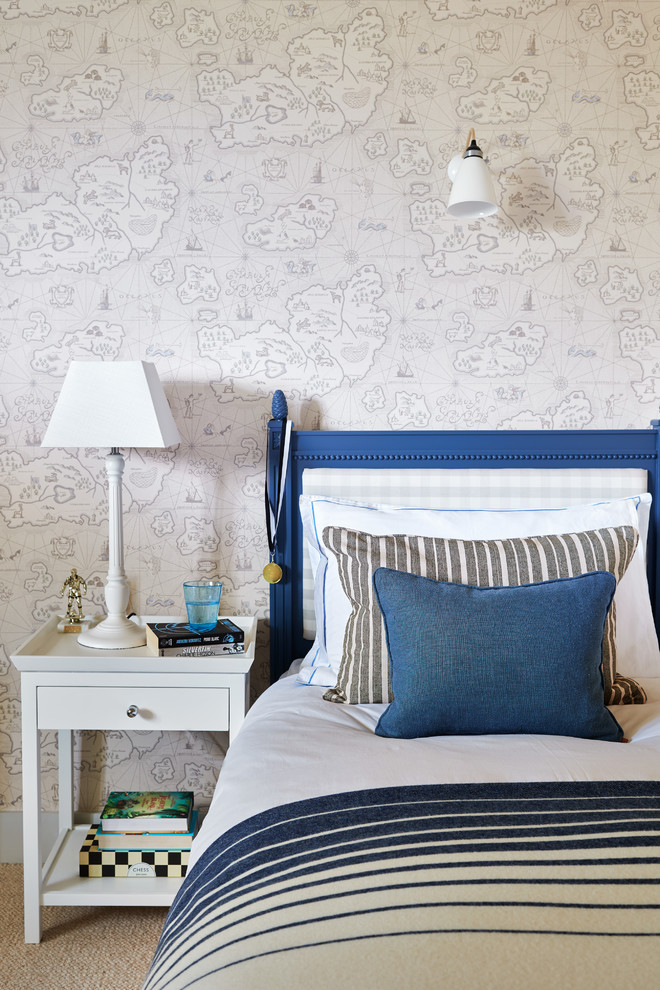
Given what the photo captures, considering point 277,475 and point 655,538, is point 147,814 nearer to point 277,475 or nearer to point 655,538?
point 277,475

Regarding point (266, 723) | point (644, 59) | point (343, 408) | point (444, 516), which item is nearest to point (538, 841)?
point (266, 723)

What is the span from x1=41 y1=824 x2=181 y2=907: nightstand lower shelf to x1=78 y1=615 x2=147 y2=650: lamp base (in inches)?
22.7

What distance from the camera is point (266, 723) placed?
1527 millimetres

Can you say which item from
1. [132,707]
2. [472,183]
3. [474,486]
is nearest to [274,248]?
[472,183]

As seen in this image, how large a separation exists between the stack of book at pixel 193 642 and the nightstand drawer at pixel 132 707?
0.29 ft

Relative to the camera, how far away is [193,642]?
1.88 metres

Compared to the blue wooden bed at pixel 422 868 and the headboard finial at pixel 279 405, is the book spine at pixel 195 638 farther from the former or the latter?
the headboard finial at pixel 279 405

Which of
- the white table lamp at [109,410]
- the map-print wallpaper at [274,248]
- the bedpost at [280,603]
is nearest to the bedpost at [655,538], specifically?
the map-print wallpaper at [274,248]

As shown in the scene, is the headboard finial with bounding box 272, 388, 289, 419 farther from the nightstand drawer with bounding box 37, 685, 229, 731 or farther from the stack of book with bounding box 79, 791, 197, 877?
the stack of book with bounding box 79, 791, 197, 877

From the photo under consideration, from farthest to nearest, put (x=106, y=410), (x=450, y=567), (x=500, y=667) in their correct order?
(x=106, y=410), (x=450, y=567), (x=500, y=667)

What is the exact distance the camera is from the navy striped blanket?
2.67 ft

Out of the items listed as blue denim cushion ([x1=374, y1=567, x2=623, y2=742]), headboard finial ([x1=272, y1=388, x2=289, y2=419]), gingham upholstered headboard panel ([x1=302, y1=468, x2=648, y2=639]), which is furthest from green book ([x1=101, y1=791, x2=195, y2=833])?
headboard finial ([x1=272, y1=388, x2=289, y2=419])

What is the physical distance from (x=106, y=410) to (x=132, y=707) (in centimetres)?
72

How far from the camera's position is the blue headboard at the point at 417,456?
2143 mm
